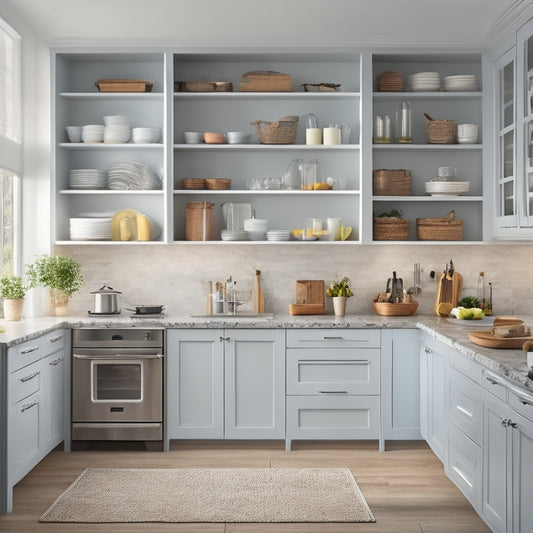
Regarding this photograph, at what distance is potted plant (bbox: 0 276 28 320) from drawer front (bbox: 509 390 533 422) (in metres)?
3.26

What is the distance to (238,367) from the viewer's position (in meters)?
5.04

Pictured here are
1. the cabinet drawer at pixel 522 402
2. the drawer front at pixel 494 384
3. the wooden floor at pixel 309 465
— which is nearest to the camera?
the cabinet drawer at pixel 522 402

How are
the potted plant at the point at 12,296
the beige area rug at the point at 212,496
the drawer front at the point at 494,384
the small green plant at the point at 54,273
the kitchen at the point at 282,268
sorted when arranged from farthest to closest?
the kitchen at the point at 282,268 < the small green plant at the point at 54,273 < the potted plant at the point at 12,296 < the beige area rug at the point at 212,496 < the drawer front at the point at 494,384

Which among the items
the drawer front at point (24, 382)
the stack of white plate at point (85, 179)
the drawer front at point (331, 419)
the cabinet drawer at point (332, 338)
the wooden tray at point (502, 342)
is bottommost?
the drawer front at point (331, 419)

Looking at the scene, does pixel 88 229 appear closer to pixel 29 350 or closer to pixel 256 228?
pixel 256 228

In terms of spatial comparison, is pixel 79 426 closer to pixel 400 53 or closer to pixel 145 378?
pixel 145 378

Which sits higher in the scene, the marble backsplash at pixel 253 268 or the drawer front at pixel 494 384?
the marble backsplash at pixel 253 268

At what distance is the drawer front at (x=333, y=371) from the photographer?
16.5ft

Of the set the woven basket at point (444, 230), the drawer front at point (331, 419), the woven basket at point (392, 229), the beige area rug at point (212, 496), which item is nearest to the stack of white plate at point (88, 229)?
the beige area rug at point (212, 496)

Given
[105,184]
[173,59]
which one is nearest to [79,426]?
[105,184]

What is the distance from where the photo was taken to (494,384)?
3.26 metres

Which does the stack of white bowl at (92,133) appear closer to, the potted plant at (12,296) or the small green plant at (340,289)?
the potted plant at (12,296)

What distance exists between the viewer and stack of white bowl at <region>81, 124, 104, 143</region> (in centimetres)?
543

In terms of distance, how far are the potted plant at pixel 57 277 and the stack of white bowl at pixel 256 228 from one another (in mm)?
1263
